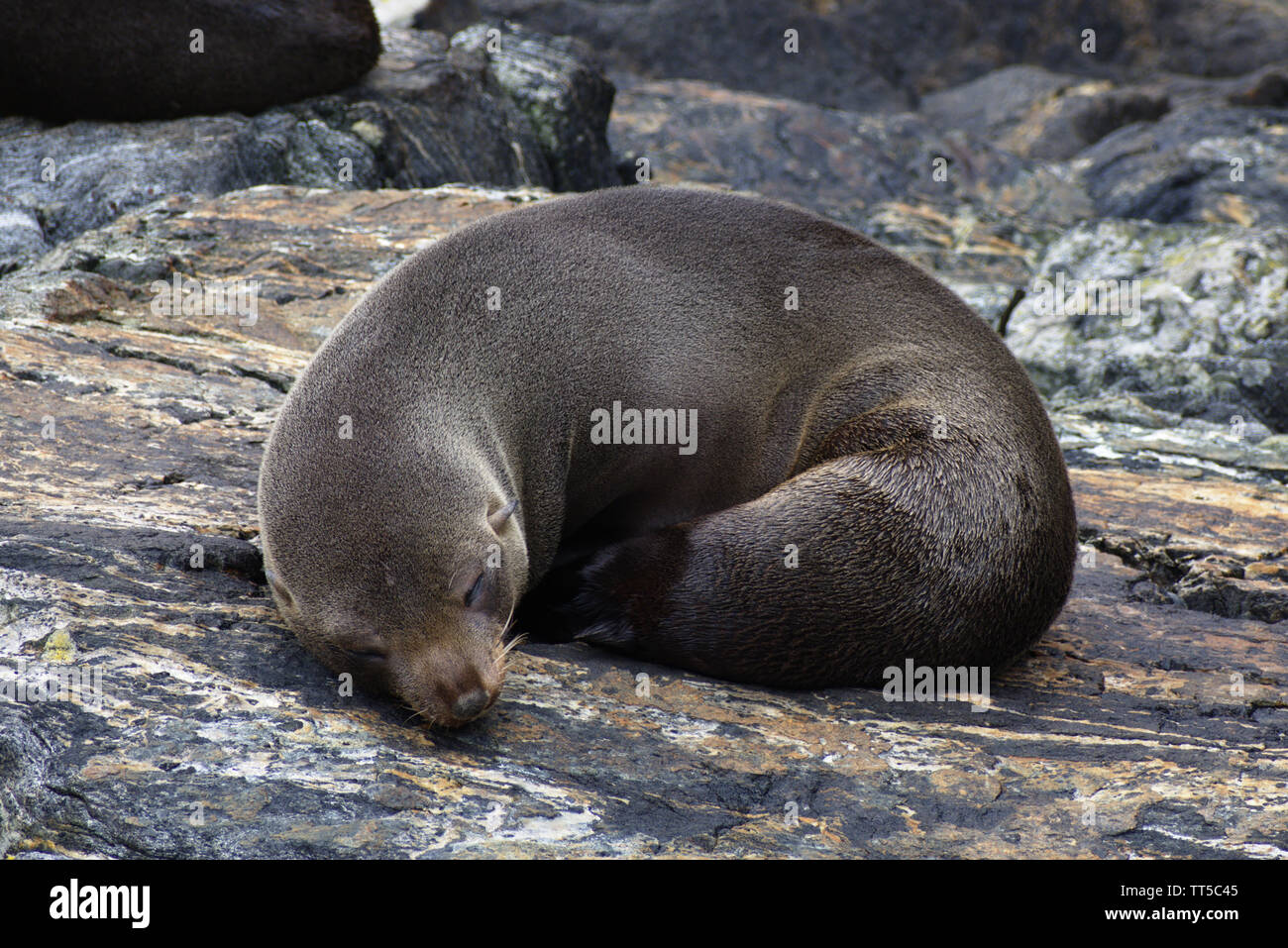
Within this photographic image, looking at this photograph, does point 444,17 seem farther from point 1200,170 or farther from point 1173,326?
point 1173,326

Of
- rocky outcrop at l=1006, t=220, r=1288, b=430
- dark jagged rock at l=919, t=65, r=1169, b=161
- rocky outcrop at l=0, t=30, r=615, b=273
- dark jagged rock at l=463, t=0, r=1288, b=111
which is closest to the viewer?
rocky outcrop at l=1006, t=220, r=1288, b=430

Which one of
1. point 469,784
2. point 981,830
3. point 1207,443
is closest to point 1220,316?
point 1207,443

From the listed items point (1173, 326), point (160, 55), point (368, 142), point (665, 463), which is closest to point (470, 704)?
point (665, 463)

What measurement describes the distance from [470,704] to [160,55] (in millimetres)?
7708

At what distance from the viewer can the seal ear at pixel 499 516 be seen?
4.18 meters

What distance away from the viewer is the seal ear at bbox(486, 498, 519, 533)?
4.18 m

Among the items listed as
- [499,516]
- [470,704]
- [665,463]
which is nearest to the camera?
[470,704]

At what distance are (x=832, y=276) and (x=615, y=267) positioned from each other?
0.94 metres

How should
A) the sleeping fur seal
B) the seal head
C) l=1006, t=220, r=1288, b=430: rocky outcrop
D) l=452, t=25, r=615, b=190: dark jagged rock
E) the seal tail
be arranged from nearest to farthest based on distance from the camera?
the seal head → the sleeping fur seal → the seal tail → l=1006, t=220, r=1288, b=430: rocky outcrop → l=452, t=25, r=615, b=190: dark jagged rock

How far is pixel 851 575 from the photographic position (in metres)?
4.48

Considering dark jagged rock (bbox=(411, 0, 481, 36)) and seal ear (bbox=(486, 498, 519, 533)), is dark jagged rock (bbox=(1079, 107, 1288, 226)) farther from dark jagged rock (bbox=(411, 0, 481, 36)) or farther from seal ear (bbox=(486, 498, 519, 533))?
seal ear (bbox=(486, 498, 519, 533))

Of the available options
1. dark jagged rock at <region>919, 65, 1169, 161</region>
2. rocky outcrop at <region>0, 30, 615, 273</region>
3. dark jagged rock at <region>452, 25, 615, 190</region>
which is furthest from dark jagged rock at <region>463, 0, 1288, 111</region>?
rocky outcrop at <region>0, 30, 615, 273</region>

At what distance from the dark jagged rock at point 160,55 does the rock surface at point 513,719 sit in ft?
12.8
